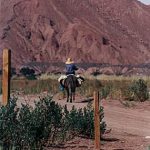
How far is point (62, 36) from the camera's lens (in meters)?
134

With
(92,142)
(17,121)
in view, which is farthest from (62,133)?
(17,121)

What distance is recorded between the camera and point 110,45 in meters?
136

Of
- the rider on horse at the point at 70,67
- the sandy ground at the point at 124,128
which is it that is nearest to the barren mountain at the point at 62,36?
the rider on horse at the point at 70,67

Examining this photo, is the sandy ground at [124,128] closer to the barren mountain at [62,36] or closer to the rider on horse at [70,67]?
the rider on horse at [70,67]

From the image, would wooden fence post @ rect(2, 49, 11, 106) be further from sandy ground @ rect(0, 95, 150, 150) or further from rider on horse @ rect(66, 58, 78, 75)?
rider on horse @ rect(66, 58, 78, 75)

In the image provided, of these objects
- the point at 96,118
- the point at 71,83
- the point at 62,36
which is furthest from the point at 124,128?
the point at 62,36

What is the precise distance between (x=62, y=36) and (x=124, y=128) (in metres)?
117

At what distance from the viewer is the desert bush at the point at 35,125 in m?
10.7

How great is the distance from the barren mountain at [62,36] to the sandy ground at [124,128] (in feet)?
315

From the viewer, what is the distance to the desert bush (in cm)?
1069

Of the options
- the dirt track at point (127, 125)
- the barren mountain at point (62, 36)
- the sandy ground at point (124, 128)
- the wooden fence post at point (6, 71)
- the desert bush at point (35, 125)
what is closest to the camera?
the desert bush at point (35, 125)

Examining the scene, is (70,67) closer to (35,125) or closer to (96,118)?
(96,118)

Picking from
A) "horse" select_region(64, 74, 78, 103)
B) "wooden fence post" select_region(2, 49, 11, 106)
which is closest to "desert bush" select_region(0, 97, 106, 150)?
"wooden fence post" select_region(2, 49, 11, 106)

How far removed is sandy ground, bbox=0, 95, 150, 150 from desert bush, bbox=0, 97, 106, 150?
33 cm
